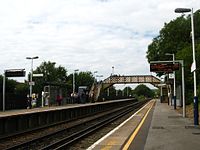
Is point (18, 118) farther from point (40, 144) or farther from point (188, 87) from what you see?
point (188, 87)

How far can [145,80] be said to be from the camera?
104 meters

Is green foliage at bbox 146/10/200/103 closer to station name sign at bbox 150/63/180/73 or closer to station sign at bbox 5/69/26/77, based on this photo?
station sign at bbox 5/69/26/77

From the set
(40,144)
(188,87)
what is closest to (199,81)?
(188,87)

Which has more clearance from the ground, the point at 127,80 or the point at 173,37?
the point at 173,37

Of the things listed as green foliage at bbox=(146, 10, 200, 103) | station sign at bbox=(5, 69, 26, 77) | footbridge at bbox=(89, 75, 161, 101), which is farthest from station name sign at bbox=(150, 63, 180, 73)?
footbridge at bbox=(89, 75, 161, 101)

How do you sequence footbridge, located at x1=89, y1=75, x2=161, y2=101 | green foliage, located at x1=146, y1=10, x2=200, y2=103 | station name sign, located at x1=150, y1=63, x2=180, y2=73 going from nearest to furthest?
1. station name sign, located at x1=150, y1=63, x2=180, y2=73
2. green foliage, located at x1=146, y1=10, x2=200, y2=103
3. footbridge, located at x1=89, y1=75, x2=161, y2=101

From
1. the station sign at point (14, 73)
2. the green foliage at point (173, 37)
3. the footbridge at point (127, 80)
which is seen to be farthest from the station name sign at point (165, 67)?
the footbridge at point (127, 80)

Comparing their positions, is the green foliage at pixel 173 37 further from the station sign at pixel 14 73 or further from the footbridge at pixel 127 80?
the station sign at pixel 14 73

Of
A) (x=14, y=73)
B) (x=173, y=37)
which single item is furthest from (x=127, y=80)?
(x=14, y=73)

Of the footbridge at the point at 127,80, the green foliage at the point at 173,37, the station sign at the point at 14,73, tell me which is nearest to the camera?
the station sign at the point at 14,73

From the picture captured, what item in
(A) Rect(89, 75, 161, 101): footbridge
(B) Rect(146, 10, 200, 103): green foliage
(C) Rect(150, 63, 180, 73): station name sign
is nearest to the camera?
(C) Rect(150, 63, 180, 73): station name sign

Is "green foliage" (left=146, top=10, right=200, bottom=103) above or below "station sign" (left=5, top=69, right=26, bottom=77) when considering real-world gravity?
above

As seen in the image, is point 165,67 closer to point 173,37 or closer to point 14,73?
point 14,73

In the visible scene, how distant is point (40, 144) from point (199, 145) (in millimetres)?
6306
